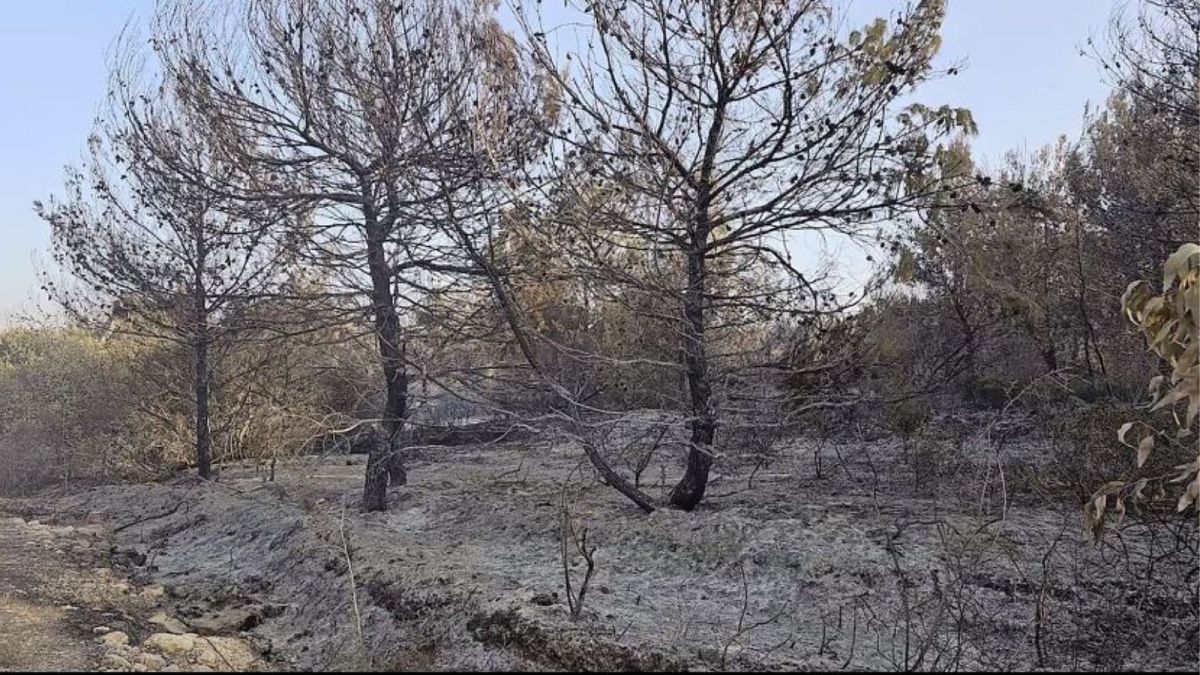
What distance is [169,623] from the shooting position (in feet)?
17.5

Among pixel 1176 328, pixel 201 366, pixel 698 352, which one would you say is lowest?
pixel 1176 328

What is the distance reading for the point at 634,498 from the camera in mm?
6809

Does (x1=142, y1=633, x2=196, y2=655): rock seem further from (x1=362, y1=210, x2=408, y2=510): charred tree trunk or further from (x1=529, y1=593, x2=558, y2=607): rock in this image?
(x1=362, y1=210, x2=408, y2=510): charred tree trunk

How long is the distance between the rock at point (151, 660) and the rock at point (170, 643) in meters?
0.11

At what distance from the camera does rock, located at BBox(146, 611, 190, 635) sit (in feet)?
16.9

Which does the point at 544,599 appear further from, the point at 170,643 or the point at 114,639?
the point at 114,639

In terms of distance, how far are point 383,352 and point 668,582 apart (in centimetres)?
361

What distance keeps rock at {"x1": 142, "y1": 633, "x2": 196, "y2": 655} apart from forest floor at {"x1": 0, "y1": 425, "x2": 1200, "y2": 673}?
0.10m

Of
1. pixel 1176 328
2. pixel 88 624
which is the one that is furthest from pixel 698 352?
pixel 88 624

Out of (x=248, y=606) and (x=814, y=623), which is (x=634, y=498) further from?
(x=248, y=606)

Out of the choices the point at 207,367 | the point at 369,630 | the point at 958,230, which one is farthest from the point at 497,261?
the point at 207,367

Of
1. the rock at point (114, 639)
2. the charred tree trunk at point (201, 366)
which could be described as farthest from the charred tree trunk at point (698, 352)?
the charred tree trunk at point (201, 366)

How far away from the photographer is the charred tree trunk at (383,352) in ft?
24.9

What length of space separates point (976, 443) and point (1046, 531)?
3068 mm
